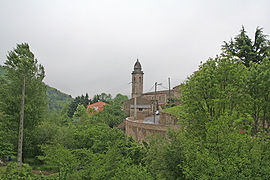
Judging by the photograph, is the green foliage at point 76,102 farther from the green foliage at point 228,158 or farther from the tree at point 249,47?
the green foliage at point 228,158

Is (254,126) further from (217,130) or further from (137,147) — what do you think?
(137,147)

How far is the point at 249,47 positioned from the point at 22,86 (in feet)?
73.5

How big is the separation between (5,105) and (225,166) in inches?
806

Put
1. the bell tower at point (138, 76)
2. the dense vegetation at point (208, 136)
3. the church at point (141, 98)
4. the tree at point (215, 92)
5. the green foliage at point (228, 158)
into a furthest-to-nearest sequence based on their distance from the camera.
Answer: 1. the bell tower at point (138, 76)
2. the church at point (141, 98)
3. the tree at point (215, 92)
4. the dense vegetation at point (208, 136)
5. the green foliage at point (228, 158)

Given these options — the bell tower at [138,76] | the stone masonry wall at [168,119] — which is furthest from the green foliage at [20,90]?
A: the bell tower at [138,76]

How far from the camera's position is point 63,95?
158625 millimetres

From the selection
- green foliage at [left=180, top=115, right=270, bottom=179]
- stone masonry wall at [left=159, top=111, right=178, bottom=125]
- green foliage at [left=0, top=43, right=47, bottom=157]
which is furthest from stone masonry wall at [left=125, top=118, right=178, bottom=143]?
green foliage at [left=0, top=43, right=47, bottom=157]

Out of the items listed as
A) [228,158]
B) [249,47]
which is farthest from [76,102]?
[228,158]

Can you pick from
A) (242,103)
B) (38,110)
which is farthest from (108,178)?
(38,110)

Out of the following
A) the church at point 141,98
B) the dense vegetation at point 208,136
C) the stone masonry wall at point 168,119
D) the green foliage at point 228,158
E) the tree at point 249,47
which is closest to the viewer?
the green foliage at point 228,158

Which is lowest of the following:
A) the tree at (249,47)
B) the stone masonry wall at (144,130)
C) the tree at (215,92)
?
the stone masonry wall at (144,130)

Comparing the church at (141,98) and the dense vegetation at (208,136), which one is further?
the church at (141,98)

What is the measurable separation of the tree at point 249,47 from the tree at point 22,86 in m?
19.6

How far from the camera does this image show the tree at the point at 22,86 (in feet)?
66.7
